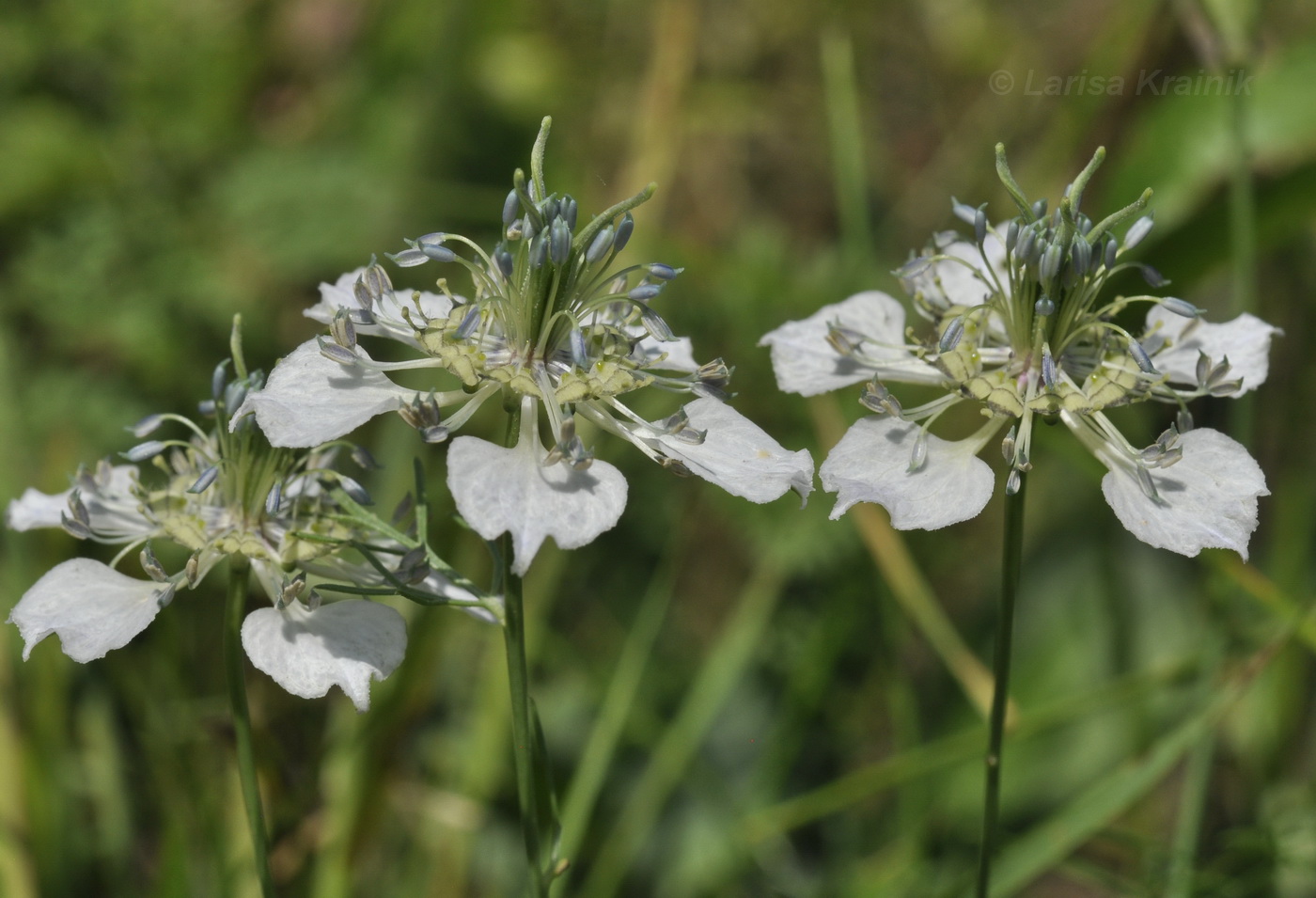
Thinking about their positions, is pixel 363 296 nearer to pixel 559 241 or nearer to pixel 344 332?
pixel 344 332

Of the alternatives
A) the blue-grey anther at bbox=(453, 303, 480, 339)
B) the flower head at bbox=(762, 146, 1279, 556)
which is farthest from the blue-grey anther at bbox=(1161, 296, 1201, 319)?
the blue-grey anther at bbox=(453, 303, 480, 339)

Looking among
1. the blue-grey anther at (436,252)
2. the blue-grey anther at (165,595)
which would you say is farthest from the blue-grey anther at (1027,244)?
the blue-grey anther at (165,595)

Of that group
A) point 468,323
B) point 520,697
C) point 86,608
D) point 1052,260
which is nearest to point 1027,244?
point 1052,260

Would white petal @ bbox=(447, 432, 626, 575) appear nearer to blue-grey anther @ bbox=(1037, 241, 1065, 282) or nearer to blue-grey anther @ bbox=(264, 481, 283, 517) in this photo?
blue-grey anther @ bbox=(264, 481, 283, 517)

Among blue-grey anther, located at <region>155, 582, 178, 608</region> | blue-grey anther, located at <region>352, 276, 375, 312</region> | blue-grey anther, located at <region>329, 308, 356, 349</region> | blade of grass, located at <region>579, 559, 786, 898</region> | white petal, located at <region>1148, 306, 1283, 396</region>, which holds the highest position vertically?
white petal, located at <region>1148, 306, 1283, 396</region>

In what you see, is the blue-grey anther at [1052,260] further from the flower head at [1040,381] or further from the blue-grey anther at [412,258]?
the blue-grey anther at [412,258]
